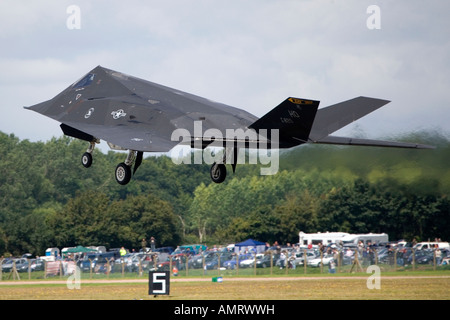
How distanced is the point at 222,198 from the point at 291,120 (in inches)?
3300

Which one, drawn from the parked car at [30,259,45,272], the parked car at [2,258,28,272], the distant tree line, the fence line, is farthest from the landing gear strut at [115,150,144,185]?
the parked car at [2,258,28,272]

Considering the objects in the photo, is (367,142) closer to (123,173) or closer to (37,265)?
(123,173)

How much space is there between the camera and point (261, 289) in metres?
50.5

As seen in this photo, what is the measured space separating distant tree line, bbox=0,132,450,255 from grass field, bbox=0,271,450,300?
5.86 m

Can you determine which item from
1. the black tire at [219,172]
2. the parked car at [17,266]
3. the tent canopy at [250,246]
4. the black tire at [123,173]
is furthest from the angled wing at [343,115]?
the tent canopy at [250,246]

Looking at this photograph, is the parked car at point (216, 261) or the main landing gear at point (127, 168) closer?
the main landing gear at point (127, 168)

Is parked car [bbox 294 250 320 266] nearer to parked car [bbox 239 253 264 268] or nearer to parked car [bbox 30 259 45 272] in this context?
parked car [bbox 239 253 264 268]

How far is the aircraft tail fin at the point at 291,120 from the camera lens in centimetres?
2964

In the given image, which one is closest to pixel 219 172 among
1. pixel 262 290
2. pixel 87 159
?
pixel 87 159

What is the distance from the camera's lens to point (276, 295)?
46562 mm

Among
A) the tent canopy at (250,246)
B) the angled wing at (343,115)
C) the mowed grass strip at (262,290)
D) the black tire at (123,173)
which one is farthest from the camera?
the tent canopy at (250,246)

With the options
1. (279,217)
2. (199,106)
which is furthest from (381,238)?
(199,106)

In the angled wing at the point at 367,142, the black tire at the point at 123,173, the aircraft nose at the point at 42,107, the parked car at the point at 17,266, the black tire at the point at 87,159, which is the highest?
the aircraft nose at the point at 42,107

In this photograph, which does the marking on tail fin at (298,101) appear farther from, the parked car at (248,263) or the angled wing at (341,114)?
the parked car at (248,263)
